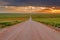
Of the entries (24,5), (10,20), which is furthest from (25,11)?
(10,20)

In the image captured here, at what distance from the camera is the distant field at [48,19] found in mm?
2594

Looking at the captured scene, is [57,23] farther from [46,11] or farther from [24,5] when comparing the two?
[24,5]

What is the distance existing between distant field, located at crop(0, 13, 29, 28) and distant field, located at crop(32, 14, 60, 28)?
199 millimetres

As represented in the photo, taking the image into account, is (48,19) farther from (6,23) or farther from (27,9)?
(6,23)

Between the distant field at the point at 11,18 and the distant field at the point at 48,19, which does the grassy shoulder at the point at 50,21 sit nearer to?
the distant field at the point at 48,19

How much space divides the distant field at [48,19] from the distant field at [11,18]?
20 centimetres

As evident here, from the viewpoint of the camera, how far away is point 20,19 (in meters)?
2.70

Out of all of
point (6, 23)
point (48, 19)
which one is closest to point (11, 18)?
point (6, 23)

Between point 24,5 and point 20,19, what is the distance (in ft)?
0.93

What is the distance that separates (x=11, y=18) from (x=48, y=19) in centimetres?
71

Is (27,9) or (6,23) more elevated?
(27,9)

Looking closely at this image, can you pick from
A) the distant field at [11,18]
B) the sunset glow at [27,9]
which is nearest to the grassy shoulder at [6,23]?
the distant field at [11,18]

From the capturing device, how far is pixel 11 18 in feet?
8.47

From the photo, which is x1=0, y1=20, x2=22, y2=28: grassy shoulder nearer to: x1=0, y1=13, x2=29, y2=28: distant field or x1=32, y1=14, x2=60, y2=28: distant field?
x1=0, y1=13, x2=29, y2=28: distant field
